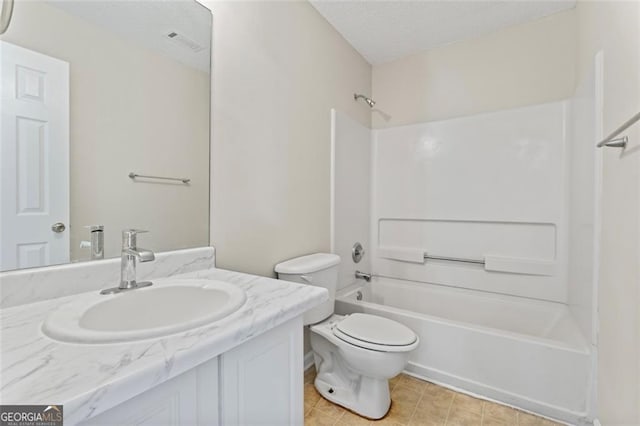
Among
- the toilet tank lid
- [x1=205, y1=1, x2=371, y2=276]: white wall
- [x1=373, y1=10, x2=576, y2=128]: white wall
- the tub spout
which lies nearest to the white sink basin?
[x1=205, y1=1, x2=371, y2=276]: white wall

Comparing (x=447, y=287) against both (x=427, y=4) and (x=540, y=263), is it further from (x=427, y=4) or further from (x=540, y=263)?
(x=427, y=4)

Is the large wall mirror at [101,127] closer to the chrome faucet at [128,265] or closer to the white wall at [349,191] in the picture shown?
the chrome faucet at [128,265]

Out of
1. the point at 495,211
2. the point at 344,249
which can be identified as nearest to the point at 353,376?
the point at 344,249

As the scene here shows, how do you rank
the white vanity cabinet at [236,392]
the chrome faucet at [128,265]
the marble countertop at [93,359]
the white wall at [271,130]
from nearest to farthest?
the marble countertop at [93,359] → the white vanity cabinet at [236,392] → the chrome faucet at [128,265] → the white wall at [271,130]

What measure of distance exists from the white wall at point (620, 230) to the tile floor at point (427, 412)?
389 mm

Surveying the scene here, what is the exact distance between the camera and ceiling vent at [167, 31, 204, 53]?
117 centimetres

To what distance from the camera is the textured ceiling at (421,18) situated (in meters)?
1.88

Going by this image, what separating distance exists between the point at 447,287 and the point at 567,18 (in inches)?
79.3

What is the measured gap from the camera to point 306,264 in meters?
1.60

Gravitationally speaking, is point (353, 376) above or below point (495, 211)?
below

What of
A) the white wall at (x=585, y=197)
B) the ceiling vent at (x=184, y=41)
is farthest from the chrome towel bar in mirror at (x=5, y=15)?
the white wall at (x=585, y=197)

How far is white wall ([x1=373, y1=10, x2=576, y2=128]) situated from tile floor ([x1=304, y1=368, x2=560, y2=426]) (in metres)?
1.95

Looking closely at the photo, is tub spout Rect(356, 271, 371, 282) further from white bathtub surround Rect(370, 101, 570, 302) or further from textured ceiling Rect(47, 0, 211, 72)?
textured ceiling Rect(47, 0, 211, 72)

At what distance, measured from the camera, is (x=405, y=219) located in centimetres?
248
